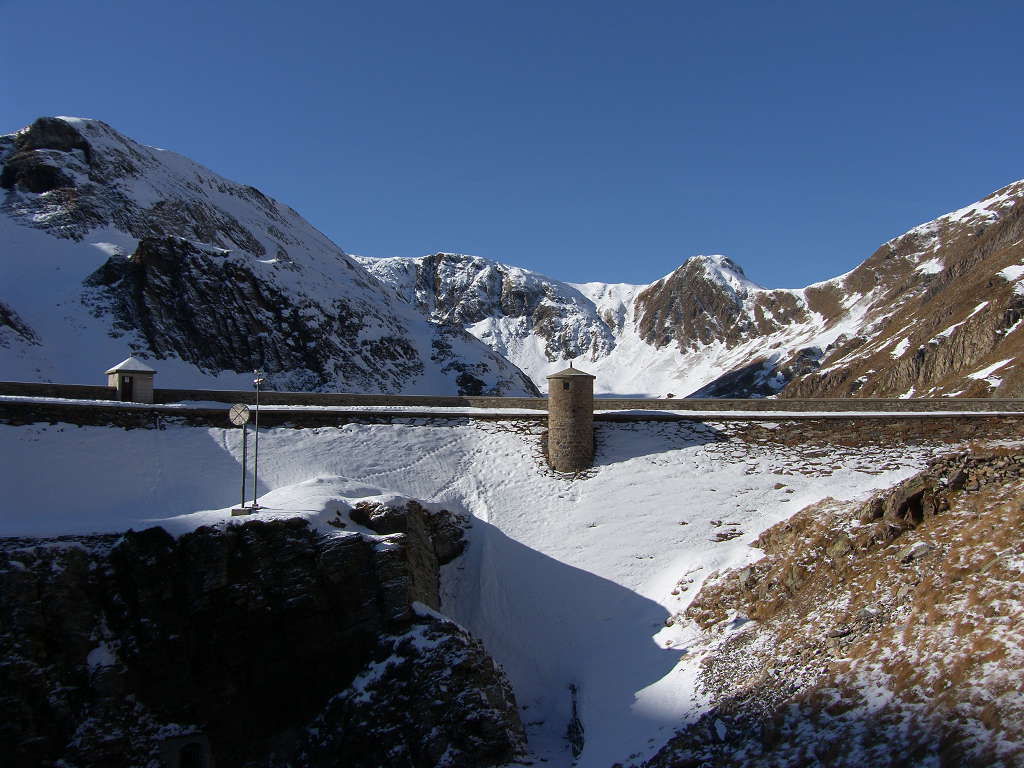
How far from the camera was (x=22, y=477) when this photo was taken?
2455 centimetres

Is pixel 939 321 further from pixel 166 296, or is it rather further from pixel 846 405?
pixel 166 296

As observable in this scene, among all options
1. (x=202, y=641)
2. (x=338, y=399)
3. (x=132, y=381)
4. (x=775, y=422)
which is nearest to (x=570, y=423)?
(x=775, y=422)

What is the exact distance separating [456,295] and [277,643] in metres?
145

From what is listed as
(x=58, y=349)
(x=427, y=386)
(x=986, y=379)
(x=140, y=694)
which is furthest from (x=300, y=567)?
(x=986, y=379)

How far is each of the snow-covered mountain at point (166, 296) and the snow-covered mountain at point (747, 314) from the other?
4743cm

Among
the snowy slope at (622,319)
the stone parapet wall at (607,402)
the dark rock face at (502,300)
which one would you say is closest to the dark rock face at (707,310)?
the snowy slope at (622,319)

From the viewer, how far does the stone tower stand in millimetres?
32469

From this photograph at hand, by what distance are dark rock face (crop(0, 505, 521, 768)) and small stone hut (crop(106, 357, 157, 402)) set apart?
14400 millimetres

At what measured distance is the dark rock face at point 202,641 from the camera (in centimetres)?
1711

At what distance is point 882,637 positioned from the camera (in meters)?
14.9

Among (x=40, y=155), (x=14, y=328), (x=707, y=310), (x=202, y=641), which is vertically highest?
(x=40, y=155)

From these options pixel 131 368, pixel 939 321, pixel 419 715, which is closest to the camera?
pixel 419 715

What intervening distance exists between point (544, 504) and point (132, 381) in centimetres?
1880

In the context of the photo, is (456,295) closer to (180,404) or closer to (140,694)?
(180,404)
